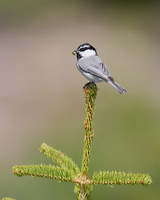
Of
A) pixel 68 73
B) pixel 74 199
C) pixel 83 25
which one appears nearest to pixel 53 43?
pixel 83 25

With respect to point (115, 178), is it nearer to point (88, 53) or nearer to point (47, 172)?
point (47, 172)

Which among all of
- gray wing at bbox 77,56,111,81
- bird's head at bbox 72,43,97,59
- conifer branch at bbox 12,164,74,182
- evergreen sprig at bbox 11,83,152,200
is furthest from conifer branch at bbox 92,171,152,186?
bird's head at bbox 72,43,97,59

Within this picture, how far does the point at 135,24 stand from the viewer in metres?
23.4

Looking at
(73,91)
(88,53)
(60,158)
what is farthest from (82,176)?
(73,91)

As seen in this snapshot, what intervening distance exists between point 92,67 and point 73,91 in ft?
34.8

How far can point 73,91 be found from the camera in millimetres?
15812

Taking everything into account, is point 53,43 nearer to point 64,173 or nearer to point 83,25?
point 83,25

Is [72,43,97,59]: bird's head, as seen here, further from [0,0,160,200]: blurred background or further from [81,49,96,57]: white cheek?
[0,0,160,200]: blurred background

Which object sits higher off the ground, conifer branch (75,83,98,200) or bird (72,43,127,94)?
bird (72,43,127,94)

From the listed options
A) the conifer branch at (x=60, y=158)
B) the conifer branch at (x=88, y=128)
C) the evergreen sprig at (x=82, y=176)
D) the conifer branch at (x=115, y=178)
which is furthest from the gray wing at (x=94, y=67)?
the conifer branch at (x=115, y=178)

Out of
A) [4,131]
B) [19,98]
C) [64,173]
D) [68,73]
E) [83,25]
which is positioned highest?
[83,25]

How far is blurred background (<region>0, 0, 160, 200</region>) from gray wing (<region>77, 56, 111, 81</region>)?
396 centimetres

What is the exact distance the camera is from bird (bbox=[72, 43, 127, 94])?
5062 mm

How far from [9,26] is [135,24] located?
26.2ft
